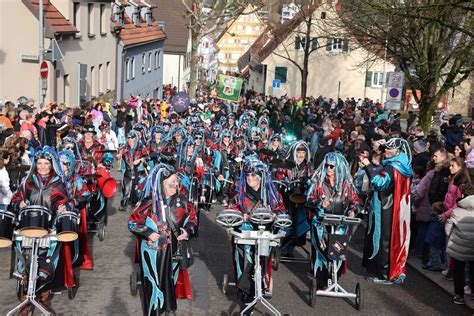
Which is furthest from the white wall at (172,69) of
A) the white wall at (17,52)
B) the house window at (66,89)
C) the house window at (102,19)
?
the white wall at (17,52)

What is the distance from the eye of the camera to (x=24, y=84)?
2852 cm

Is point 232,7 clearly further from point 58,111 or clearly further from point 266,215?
point 266,215

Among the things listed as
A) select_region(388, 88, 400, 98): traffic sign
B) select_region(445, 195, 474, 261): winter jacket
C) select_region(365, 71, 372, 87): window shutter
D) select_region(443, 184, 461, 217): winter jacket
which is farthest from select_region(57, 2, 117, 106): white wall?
select_region(365, 71, 372, 87): window shutter

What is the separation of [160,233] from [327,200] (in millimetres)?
2695

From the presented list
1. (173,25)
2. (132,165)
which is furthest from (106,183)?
(173,25)

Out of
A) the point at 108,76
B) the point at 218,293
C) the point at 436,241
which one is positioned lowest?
the point at 218,293

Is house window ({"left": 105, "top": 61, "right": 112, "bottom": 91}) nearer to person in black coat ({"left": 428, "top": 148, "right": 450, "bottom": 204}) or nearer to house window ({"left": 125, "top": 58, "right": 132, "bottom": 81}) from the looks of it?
house window ({"left": 125, "top": 58, "right": 132, "bottom": 81})

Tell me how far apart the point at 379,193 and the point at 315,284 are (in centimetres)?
187

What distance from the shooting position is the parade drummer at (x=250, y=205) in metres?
8.88

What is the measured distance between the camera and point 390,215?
420 inches

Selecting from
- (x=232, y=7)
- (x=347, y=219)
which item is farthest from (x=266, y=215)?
(x=232, y=7)

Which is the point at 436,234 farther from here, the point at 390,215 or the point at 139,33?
the point at 139,33

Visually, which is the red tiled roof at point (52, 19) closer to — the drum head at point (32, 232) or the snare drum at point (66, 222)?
the snare drum at point (66, 222)

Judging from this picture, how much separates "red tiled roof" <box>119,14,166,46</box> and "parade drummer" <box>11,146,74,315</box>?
32431 mm
